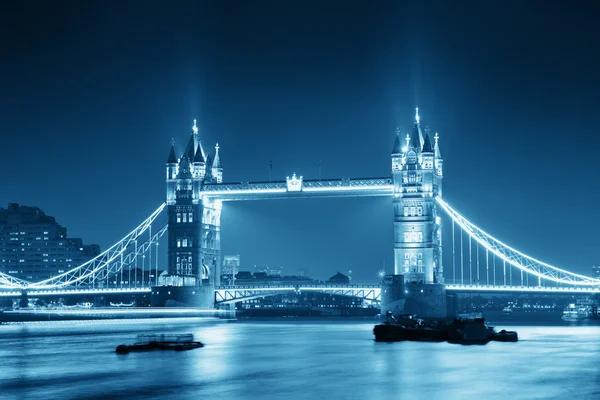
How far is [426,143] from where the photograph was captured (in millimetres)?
112250

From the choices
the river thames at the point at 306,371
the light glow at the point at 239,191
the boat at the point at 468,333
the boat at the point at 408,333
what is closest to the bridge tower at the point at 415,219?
the light glow at the point at 239,191

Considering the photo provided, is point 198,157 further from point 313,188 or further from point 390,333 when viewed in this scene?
point 390,333

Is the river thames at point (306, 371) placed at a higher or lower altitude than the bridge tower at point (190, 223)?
lower

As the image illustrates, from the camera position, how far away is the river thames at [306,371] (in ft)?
108

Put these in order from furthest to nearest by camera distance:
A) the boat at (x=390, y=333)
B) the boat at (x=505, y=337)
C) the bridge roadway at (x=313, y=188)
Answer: the bridge roadway at (x=313, y=188)
the boat at (x=505, y=337)
the boat at (x=390, y=333)

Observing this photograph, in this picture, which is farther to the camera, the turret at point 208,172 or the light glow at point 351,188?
the turret at point 208,172

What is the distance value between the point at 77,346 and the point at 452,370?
27194 mm

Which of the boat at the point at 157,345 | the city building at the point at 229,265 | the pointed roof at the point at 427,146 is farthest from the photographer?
the city building at the point at 229,265

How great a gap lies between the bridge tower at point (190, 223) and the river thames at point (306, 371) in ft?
183

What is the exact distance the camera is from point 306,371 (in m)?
40.9

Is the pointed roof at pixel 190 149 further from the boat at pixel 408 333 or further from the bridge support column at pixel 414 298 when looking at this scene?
the boat at pixel 408 333

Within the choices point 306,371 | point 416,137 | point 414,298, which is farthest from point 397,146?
point 306,371

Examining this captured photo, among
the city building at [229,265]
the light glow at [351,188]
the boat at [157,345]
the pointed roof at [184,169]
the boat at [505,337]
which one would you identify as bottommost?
the boat at [505,337]

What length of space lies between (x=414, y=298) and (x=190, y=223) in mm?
29712
